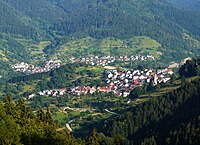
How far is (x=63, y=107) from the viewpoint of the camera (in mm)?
130250

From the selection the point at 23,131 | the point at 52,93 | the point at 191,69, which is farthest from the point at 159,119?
the point at 52,93

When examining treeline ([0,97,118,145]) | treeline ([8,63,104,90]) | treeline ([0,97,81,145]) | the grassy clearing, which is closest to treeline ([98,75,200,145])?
the grassy clearing

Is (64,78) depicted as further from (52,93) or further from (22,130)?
(22,130)

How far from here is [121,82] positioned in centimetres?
15812

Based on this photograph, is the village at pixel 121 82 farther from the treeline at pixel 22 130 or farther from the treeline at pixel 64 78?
the treeline at pixel 22 130

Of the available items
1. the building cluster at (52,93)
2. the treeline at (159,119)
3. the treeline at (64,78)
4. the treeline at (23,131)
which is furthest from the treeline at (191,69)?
the treeline at (23,131)

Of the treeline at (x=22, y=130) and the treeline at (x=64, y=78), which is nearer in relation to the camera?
the treeline at (x=22, y=130)

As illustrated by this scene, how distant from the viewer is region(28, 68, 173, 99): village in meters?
147

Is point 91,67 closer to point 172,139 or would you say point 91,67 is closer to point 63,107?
point 63,107

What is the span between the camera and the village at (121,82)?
147m

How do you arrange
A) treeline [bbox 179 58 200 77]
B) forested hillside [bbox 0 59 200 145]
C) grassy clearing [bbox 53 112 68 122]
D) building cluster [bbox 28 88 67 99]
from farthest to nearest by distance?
building cluster [bbox 28 88 67 99], treeline [bbox 179 58 200 77], grassy clearing [bbox 53 112 68 122], forested hillside [bbox 0 59 200 145]

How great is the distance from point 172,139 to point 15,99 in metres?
87.0

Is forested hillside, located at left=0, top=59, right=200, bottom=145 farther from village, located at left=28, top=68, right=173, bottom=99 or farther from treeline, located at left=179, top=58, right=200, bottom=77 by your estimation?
village, located at left=28, top=68, right=173, bottom=99

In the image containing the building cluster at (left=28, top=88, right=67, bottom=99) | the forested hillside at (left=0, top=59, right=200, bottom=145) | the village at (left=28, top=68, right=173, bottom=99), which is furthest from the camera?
the building cluster at (left=28, top=88, right=67, bottom=99)
